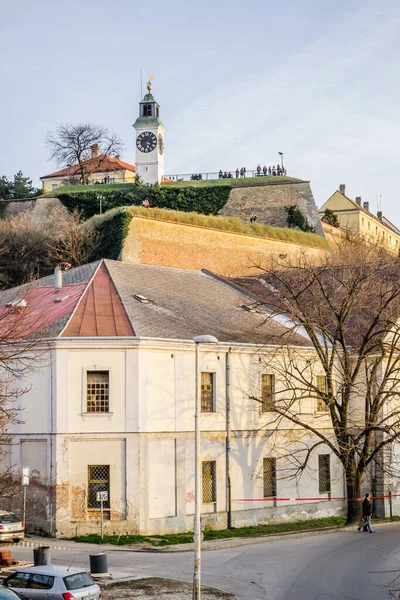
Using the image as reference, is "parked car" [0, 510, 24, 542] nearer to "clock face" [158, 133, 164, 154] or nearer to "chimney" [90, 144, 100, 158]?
"clock face" [158, 133, 164, 154]

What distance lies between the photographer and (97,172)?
10944 cm

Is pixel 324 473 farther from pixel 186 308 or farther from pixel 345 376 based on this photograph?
pixel 186 308

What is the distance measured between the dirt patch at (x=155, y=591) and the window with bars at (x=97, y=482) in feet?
32.1

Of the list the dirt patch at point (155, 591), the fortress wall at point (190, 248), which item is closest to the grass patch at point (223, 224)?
the fortress wall at point (190, 248)

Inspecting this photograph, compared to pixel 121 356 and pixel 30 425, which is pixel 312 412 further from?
pixel 30 425

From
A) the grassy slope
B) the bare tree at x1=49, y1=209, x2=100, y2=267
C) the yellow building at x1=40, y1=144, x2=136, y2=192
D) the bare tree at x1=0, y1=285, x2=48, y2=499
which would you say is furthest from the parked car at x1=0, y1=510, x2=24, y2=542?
the yellow building at x1=40, y1=144, x2=136, y2=192

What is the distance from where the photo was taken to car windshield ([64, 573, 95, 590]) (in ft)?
66.1

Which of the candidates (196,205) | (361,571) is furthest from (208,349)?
(196,205)

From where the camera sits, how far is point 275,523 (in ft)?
126

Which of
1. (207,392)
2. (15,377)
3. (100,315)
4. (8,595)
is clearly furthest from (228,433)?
(8,595)

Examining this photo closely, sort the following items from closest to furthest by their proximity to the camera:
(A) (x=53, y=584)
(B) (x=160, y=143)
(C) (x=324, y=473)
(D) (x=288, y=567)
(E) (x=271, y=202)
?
(A) (x=53, y=584) → (D) (x=288, y=567) → (C) (x=324, y=473) → (E) (x=271, y=202) → (B) (x=160, y=143)

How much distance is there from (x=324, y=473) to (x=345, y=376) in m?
6.32

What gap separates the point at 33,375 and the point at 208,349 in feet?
23.3

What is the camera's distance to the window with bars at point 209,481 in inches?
1425
